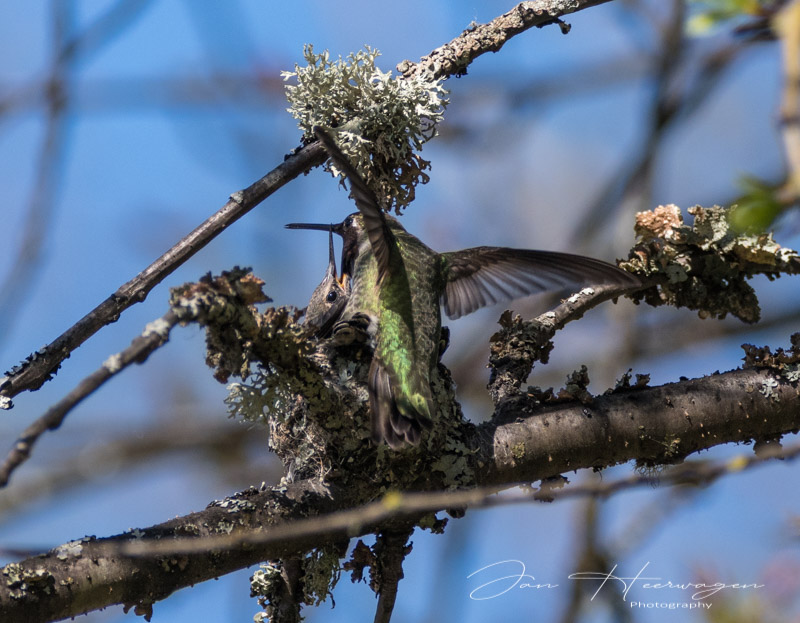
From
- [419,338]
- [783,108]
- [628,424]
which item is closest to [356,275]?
[419,338]

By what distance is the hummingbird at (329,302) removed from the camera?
3.87m

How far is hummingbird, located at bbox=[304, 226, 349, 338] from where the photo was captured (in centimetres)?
387

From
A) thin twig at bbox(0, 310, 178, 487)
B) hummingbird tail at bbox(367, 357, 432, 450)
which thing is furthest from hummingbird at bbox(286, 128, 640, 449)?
thin twig at bbox(0, 310, 178, 487)

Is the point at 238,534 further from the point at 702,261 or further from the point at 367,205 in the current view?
the point at 702,261

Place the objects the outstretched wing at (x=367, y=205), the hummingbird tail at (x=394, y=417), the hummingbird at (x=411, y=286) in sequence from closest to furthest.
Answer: the outstretched wing at (x=367, y=205)
the hummingbird tail at (x=394, y=417)
the hummingbird at (x=411, y=286)

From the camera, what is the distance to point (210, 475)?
21.1 feet

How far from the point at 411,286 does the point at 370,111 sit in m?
0.91

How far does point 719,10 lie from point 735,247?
1.86 m

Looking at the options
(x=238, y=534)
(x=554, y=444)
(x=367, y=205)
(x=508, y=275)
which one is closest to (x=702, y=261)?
(x=508, y=275)

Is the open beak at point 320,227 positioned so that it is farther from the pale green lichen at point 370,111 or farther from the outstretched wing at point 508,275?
the pale green lichen at point 370,111

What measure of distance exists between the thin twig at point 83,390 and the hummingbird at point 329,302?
2248 millimetres

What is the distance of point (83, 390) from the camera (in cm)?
122

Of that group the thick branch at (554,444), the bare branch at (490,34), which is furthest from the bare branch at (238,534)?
the bare branch at (490,34)

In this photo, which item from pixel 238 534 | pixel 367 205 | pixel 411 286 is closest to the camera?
pixel 238 534
